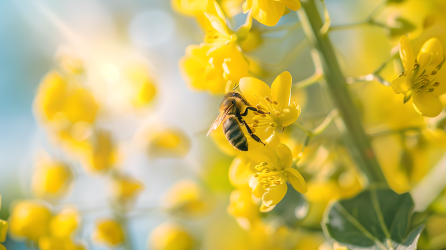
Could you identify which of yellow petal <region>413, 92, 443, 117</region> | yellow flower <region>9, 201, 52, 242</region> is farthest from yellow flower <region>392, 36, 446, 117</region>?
yellow flower <region>9, 201, 52, 242</region>

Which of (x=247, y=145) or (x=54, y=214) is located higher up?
(x=54, y=214)

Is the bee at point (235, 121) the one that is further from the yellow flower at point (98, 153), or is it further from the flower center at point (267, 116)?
the yellow flower at point (98, 153)

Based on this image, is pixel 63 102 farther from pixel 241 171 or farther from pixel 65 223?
pixel 241 171

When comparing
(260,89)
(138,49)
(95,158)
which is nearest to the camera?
(260,89)

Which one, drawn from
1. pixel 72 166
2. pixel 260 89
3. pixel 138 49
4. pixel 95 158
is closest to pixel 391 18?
pixel 260 89

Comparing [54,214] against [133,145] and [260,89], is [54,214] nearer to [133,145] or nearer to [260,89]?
[133,145]

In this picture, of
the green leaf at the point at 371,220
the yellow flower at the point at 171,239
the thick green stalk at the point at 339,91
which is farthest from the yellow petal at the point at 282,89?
the yellow flower at the point at 171,239
